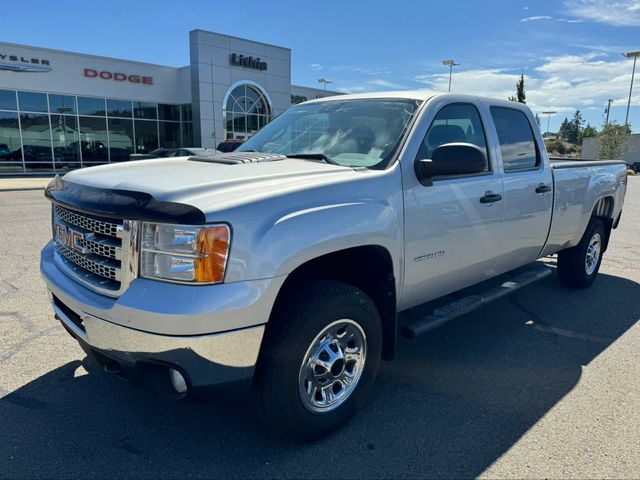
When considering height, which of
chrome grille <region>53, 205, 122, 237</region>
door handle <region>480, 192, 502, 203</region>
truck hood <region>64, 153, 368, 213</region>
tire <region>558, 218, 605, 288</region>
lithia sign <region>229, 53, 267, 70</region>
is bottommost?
tire <region>558, 218, 605, 288</region>

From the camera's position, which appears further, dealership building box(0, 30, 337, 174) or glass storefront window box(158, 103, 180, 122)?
glass storefront window box(158, 103, 180, 122)

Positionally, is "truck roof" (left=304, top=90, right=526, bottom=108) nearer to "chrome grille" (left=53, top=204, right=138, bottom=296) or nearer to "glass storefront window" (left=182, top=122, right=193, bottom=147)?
"chrome grille" (left=53, top=204, right=138, bottom=296)

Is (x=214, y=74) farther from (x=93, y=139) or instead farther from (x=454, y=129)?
(x=454, y=129)

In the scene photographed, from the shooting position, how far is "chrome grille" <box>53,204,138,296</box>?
239cm

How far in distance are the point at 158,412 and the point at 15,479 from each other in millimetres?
819

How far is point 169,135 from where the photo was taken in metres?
30.7

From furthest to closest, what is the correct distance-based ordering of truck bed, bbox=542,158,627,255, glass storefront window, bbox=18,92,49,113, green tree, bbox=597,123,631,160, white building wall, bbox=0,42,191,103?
green tree, bbox=597,123,631,160, glass storefront window, bbox=18,92,49,113, white building wall, bbox=0,42,191,103, truck bed, bbox=542,158,627,255

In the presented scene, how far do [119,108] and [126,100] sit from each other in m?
0.60

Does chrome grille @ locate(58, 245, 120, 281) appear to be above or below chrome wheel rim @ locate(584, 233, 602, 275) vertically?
above

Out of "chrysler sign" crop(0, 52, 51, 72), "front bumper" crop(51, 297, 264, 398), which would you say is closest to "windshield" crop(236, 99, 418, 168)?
"front bumper" crop(51, 297, 264, 398)

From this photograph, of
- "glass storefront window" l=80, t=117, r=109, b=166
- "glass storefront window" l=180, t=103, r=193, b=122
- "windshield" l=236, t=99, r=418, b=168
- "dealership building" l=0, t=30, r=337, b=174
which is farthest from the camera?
"glass storefront window" l=180, t=103, r=193, b=122

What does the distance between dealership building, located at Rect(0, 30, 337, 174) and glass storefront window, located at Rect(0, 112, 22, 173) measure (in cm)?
4

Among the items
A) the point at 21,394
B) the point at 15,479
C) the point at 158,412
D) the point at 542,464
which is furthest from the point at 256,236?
the point at 21,394

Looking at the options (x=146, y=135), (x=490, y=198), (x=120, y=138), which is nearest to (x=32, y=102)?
(x=120, y=138)
